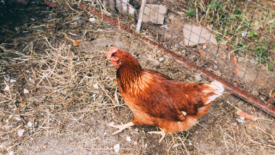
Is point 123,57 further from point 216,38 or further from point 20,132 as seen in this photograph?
point 216,38

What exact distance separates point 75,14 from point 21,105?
1747 mm

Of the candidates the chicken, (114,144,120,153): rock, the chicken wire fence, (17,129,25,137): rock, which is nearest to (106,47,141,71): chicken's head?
the chicken

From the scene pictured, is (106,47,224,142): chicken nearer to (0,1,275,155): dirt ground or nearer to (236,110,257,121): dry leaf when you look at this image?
(0,1,275,155): dirt ground

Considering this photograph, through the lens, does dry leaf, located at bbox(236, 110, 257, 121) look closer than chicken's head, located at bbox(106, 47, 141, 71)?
No

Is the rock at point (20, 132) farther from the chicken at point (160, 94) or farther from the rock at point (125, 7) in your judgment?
the rock at point (125, 7)

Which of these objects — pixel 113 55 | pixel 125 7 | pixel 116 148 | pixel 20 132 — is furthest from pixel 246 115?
pixel 20 132

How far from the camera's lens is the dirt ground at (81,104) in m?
2.64

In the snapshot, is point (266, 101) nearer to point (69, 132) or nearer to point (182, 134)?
point (182, 134)

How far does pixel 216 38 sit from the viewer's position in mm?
3650

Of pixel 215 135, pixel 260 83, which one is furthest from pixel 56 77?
pixel 260 83

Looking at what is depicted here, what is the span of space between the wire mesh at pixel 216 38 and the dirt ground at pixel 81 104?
0.93 feet

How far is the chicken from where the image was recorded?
2.30m

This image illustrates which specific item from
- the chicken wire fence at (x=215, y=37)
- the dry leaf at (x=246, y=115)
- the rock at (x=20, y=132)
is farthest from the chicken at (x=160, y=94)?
the rock at (x=20, y=132)

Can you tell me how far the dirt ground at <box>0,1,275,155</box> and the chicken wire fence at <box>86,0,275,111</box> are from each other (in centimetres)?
28
